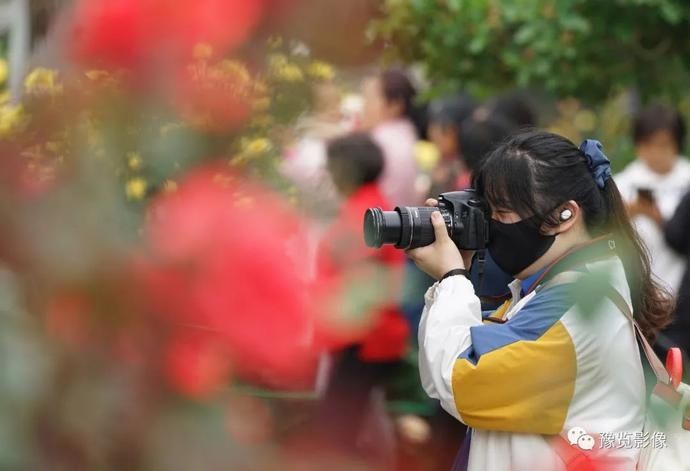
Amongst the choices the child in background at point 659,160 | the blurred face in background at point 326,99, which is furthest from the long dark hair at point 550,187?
the child in background at point 659,160

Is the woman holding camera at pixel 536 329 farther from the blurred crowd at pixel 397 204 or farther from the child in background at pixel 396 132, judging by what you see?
the child in background at pixel 396 132

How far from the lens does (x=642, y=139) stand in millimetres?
4812

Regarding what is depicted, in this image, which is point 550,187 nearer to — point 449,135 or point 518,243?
point 518,243

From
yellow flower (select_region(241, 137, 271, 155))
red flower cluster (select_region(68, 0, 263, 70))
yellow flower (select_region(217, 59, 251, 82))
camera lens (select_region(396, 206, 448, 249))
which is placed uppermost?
red flower cluster (select_region(68, 0, 263, 70))

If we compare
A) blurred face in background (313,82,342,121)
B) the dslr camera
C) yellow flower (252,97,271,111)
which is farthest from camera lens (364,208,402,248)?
yellow flower (252,97,271,111)

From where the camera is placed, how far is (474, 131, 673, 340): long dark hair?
1936 mm

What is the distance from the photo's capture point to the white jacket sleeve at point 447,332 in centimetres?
183

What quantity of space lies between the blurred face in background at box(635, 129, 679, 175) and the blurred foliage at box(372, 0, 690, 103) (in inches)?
20.5

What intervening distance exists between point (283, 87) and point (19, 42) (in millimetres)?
201

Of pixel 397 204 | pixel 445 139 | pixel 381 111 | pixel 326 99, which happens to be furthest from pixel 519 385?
pixel 445 139

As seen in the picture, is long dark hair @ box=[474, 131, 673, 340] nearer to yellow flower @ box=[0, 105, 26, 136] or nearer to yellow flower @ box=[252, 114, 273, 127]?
yellow flower @ box=[252, 114, 273, 127]

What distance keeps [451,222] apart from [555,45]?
133 inches

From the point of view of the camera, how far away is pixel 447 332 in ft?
6.05

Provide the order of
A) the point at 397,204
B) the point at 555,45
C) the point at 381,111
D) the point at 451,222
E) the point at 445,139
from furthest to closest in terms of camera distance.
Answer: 1. the point at 445,139
2. the point at 555,45
3. the point at 381,111
4. the point at 397,204
5. the point at 451,222
